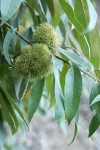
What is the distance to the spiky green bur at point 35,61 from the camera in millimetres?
944

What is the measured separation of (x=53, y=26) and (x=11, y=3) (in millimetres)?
209

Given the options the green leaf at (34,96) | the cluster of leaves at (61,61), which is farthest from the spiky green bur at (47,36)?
the green leaf at (34,96)

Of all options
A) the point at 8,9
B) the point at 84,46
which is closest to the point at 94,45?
the point at 84,46

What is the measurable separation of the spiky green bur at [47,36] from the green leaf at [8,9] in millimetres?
117

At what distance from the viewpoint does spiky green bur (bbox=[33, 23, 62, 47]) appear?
990 millimetres

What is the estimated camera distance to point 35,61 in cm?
95

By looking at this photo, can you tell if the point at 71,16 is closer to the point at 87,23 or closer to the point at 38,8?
the point at 87,23

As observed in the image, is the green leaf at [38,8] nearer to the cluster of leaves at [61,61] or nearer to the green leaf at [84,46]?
the cluster of leaves at [61,61]

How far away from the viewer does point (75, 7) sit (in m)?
1.00

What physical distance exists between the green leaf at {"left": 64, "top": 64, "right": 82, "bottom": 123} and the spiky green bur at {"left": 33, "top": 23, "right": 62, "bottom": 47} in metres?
0.08

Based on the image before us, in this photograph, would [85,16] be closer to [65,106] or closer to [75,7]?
[75,7]

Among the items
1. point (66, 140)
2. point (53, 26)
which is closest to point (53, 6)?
point (53, 26)

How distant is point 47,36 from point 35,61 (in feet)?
0.26

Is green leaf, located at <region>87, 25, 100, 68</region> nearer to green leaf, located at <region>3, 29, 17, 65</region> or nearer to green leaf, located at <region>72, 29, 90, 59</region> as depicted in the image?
green leaf, located at <region>72, 29, 90, 59</region>
